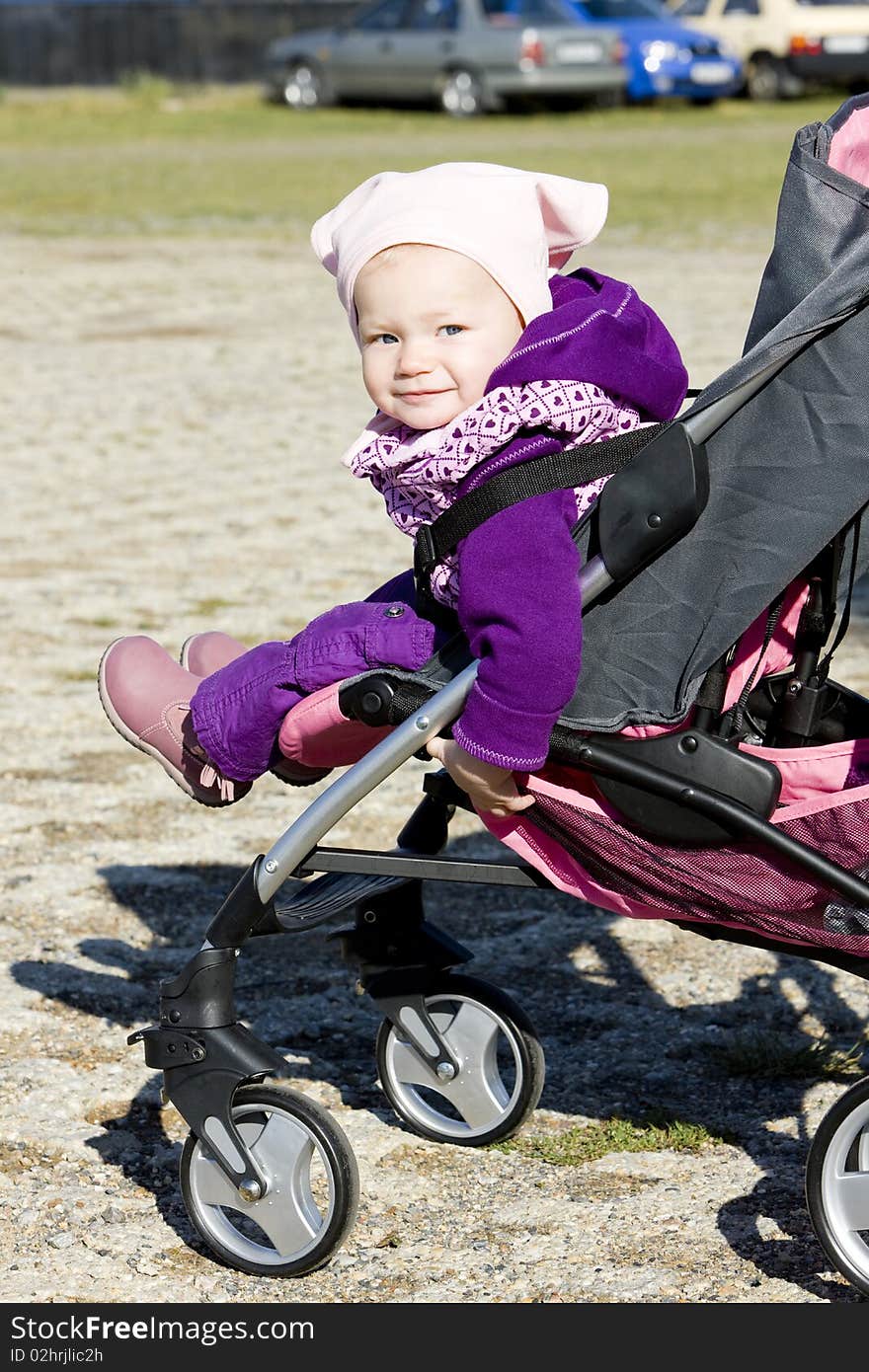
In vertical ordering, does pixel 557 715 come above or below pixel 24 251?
above

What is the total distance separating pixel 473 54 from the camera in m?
23.5

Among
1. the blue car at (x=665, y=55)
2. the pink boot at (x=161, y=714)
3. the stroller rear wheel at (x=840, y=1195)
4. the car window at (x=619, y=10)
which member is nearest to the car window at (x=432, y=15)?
the blue car at (x=665, y=55)

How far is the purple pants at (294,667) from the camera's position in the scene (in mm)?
2934

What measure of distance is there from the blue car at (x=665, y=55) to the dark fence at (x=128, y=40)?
785 centimetres

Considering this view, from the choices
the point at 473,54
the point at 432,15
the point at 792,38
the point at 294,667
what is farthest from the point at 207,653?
the point at 792,38

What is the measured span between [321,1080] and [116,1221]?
1.93ft

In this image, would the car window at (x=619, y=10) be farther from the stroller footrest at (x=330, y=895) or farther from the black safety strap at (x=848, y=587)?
the black safety strap at (x=848, y=587)

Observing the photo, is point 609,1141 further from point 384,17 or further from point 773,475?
point 384,17

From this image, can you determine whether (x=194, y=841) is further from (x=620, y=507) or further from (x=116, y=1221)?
(x=620, y=507)

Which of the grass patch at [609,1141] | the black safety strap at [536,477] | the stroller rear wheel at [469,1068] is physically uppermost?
the black safety strap at [536,477]

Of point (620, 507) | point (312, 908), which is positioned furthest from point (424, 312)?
point (312, 908)

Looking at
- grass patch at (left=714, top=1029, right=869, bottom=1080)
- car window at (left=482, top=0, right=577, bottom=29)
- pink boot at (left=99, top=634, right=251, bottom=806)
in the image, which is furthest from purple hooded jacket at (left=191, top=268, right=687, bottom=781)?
car window at (left=482, top=0, right=577, bottom=29)

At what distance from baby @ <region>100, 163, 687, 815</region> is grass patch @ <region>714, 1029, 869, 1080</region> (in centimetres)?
102

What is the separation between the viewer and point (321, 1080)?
11.9 feet
